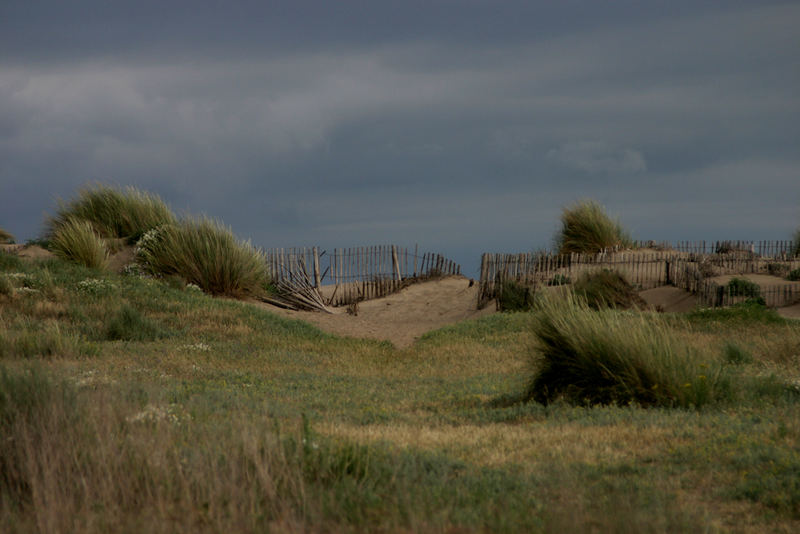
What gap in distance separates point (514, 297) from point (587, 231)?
6519 millimetres

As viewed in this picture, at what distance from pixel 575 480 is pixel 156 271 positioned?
16686 mm

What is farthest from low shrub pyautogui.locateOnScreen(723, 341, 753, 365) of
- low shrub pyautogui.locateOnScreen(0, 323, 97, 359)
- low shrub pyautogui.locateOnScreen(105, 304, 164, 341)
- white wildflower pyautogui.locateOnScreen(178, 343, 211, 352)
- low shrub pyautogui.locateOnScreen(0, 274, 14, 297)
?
low shrub pyautogui.locateOnScreen(0, 274, 14, 297)

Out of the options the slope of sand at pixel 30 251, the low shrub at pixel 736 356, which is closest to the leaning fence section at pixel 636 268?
the low shrub at pixel 736 356

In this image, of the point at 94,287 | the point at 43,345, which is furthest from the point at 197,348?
the point at 94,287

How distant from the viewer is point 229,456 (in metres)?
4.76

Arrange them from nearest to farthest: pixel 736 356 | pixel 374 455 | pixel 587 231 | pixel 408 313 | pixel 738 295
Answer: pixel 374 455, pixel 736 356, pixel 738 295, pixel 408 313, pixel 587 231

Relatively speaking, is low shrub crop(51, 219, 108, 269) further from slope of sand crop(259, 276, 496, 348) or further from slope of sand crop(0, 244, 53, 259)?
slope of sand crop(259, 276, 496, 348)

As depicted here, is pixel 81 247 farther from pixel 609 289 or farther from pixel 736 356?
pixel 736 356

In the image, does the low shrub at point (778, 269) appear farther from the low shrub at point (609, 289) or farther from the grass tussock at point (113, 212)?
the grass tussock at point (113, 212)

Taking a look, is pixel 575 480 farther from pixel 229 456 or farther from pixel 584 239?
pixel 584 239

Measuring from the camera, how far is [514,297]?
61.9 feet

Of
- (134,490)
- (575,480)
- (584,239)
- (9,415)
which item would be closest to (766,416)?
(575,480)

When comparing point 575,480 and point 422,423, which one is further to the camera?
point 422,423

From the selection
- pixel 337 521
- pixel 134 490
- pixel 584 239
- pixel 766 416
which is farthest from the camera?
pixel 584 239
